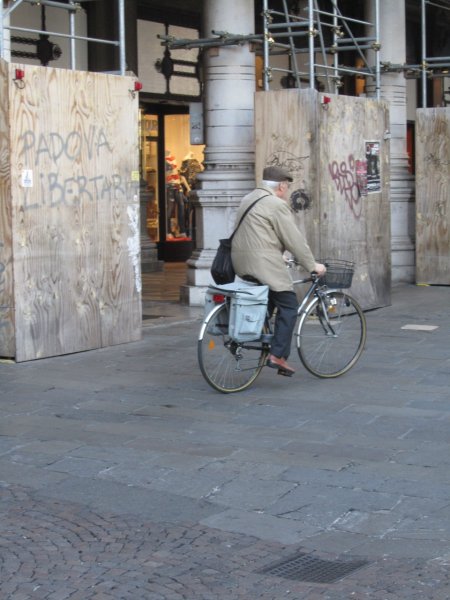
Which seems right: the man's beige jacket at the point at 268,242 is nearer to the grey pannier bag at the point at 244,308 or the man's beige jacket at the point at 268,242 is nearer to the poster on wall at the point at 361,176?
the grey pannier bag at the point at 244,308

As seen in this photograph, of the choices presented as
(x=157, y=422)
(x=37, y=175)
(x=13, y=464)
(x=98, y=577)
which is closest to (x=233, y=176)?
(x=37, y=175)

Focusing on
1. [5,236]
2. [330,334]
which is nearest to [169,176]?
[5,236]

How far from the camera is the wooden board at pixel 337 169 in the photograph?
12500 mm

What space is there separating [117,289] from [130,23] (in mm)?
7743

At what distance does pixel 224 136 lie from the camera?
1419 cm

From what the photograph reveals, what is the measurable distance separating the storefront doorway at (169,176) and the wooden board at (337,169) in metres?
6.67

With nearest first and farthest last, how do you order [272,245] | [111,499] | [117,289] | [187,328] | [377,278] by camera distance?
[111,499] < [272,245] < [117,289] < [187,328] < [377,278]

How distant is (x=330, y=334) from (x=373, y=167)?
4.85m

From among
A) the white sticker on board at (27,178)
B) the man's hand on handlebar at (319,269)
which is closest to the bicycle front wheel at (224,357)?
the man's hand on handlebar at (319,269)

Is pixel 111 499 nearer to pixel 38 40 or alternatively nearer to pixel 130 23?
pixel 38 40

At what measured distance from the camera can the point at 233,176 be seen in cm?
1411

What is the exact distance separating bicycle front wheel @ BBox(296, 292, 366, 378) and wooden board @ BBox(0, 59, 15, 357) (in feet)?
8.43

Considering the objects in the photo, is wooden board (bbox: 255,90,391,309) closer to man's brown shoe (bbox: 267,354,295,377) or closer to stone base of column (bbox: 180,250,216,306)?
stone base of column (bbox: 180,250,216,306)

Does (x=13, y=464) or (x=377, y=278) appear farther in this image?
(x=377, y=278)
